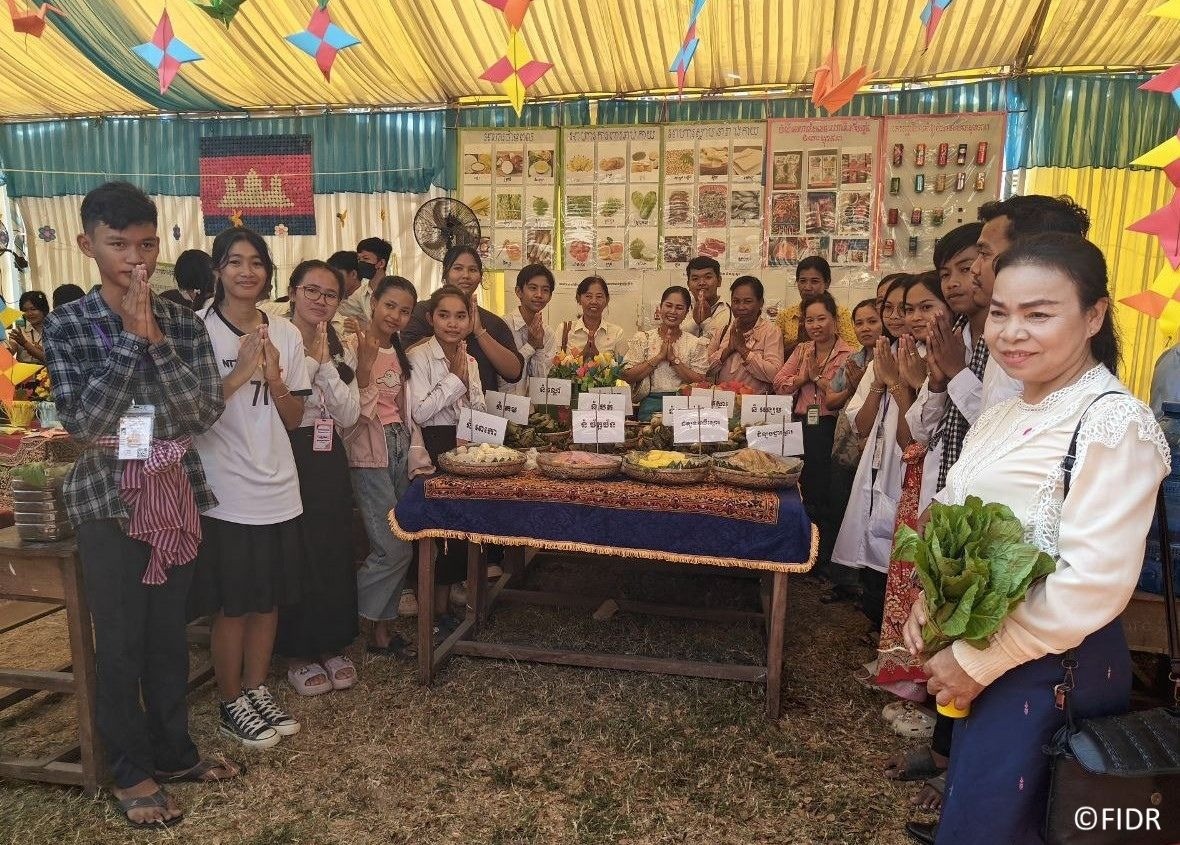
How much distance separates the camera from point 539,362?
4949 mm

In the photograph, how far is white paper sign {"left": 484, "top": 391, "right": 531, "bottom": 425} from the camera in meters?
3.79

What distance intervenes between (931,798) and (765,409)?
1846mm

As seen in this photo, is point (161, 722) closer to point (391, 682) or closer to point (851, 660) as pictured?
point (391, 682)

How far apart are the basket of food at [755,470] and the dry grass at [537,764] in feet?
3.12

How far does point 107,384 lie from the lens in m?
2.17

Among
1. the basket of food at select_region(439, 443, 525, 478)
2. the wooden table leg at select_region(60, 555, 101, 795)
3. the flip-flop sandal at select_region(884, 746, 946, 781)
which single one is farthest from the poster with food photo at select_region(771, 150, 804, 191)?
the wooden table leg at select_region(60, 555, 101, 795)

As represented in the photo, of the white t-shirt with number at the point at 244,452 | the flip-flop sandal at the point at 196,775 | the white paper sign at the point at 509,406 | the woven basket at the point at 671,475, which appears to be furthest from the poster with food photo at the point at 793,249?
the flip-flop sandal at the point at 196,775

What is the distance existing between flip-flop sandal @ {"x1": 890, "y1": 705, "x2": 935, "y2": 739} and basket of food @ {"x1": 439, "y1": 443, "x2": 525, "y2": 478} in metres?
1.86

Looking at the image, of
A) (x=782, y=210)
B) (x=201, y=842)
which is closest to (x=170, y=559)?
(x=201, y=842)

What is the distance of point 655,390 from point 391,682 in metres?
2.60

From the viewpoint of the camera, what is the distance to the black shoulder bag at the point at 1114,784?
1.36m

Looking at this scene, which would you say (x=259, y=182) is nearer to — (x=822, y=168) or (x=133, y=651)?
(x=822, y=168)

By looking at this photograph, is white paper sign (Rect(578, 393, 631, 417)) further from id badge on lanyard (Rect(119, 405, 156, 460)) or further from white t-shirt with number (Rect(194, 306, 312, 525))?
id badge on lanyard (Rect(119, 405, 156, 460))

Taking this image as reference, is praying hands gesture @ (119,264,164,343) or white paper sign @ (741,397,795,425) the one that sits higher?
praying hands gesture @ (119,264,164,343)
